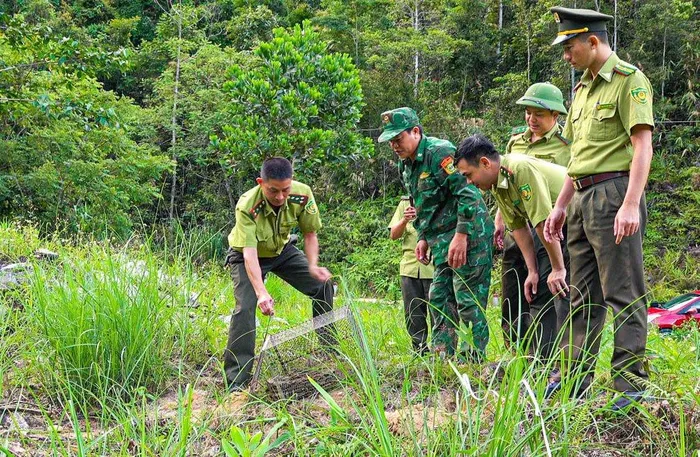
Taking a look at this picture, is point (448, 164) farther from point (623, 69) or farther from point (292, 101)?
point (292, 101)

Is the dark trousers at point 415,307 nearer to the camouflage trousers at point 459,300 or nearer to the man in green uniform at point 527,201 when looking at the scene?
the camouflage trousers at point 459,300

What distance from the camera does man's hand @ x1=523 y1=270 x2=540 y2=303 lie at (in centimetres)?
371

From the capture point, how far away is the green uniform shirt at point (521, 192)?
3.45m

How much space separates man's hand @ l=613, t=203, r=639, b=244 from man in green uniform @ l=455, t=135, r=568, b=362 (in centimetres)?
55

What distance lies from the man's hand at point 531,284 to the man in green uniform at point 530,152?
187mm

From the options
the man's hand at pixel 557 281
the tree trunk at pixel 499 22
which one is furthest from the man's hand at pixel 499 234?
the tree trunk at pixel 499 22

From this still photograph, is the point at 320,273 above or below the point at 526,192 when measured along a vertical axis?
below

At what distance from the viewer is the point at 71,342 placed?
12.1ft

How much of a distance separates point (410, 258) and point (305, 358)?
3.65 feet

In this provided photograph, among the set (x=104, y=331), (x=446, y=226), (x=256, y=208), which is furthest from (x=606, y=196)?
(x=104, y=331)

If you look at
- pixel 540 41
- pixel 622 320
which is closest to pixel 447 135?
pixel 540 41

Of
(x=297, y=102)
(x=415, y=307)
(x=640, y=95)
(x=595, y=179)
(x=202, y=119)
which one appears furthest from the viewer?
(x=202, y=119)

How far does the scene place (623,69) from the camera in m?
2.95

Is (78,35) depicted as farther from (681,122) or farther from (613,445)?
(613,445)
